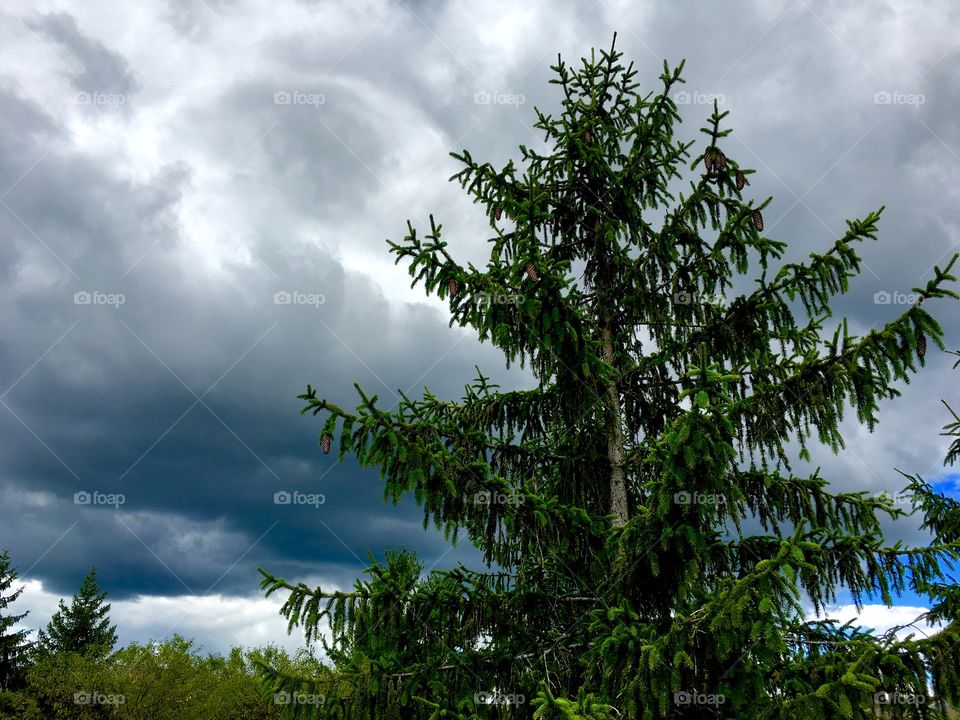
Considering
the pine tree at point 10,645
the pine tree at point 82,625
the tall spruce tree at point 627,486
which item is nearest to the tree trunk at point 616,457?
the tall spruce tree at point 627,486

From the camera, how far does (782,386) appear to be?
7121 millimetres

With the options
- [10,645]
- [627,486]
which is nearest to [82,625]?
[10,645]

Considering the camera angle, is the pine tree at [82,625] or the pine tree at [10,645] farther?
the pine tree at [82,625]

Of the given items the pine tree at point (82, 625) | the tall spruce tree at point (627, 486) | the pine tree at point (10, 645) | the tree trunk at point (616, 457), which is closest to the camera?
the tall spruce tree at point (627, 486)

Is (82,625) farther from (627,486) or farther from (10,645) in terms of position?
(627,486)

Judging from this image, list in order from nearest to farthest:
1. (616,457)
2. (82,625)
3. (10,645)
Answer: (616,457) < (10,645) < (82,625)

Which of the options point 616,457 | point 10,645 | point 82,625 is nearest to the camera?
point 616,457

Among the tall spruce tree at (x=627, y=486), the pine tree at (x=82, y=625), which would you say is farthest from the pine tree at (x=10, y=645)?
the tall spruce tree at (x=627, y=486)

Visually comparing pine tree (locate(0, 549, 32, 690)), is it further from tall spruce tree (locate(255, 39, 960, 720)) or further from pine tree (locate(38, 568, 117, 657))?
tall spruce tree (locate(255, 39, 960, 720))

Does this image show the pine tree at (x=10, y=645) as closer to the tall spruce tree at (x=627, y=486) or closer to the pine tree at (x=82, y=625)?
the pine tree at (x=82, y=625)

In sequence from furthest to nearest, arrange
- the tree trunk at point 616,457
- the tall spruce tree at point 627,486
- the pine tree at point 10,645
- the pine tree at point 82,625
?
the pine tree at point 82,625 < the pine tree at point 10,645 < the tree trunk at point 616,457 < the tall spruce tree at point 627,486

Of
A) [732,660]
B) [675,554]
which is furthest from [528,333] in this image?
[732,660]

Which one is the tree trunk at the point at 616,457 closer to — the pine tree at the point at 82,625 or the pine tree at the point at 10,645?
the pine tree at the point at 10,645

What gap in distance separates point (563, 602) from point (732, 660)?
2.89m
